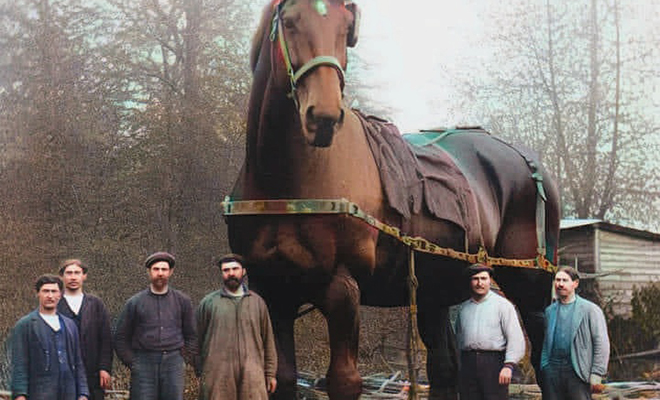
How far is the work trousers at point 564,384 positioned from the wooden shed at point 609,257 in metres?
8.81

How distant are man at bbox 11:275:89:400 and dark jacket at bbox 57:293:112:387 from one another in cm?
34

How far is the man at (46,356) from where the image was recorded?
4035mm

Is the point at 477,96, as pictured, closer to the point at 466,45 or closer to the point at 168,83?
the point at 466,45

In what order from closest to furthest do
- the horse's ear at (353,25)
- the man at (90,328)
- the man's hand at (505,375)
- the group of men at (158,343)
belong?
the horse's ear at (353,25) → the group of men at (158,343) → the man at (90,328) → the man's hand at (505,375)

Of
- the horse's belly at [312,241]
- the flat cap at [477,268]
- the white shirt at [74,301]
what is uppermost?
the horse's belly at [312,241]

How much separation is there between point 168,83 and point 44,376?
6531 mm

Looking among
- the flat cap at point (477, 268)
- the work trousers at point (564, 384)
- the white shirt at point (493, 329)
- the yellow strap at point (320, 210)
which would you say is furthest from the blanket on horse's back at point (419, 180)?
the work trousers at point (564, 384)

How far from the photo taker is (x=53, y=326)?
4164mm

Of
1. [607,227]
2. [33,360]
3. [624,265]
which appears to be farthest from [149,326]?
[624,265]

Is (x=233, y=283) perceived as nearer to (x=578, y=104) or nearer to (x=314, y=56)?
(x=314, y=56)

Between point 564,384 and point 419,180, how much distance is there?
5.45ft

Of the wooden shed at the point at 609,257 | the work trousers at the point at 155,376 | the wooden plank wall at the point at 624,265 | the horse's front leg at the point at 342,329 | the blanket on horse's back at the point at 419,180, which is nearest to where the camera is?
the horse's front leg at the point at 342,329

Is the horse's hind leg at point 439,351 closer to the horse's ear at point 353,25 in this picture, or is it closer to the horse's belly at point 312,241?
the horse's belly at point 312,241

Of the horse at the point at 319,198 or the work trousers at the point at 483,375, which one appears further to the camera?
the work trousers at the point at 483,375
